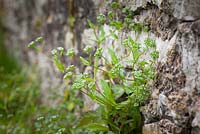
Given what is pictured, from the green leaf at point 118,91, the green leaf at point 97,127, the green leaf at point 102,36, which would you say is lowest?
the green leaf at point 97,127

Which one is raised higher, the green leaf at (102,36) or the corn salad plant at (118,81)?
the green leaf at (102,36)

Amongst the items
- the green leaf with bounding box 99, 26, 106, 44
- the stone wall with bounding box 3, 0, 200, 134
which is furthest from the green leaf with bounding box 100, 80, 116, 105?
the green leaf with bounding box 99, 26, 106, 44

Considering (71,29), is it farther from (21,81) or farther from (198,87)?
(198,87)

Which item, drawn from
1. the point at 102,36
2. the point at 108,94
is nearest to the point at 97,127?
the point at 108,94

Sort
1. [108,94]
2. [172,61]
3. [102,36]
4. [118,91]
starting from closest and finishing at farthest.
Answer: [172,61]
[108,94]
[118,91]
[102,36]

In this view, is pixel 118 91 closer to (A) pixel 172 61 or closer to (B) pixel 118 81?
(B) pixel 118 81

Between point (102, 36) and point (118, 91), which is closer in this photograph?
point (118, 91)

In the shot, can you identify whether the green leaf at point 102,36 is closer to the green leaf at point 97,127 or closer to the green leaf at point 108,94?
the green leaf at point 108,94

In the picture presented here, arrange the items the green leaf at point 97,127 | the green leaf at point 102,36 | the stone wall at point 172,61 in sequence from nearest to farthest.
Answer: the stone wall at point 172,61
the green leaf at point 97,127
the green leaf at point 102,36

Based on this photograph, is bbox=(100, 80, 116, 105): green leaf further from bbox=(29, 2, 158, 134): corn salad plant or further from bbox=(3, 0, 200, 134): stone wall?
bbox=(3, 0, 200, 134): stone wall

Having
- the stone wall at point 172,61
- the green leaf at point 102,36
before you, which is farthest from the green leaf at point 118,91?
the green leaf at point 102,36

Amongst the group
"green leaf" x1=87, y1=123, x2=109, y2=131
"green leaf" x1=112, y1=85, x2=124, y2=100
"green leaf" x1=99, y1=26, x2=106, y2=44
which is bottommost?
"green leaf" x1=87, y1=123, x2=109, y2=131

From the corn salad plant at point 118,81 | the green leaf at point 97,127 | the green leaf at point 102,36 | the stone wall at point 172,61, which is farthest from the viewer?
the green leaf at point 102,36
